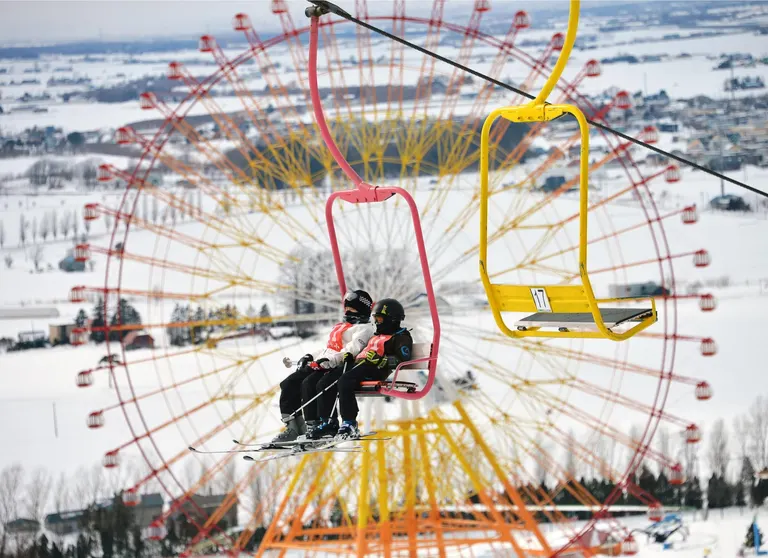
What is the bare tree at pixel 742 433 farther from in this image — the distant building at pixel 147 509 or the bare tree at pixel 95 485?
the bare tree at pixel 95 485

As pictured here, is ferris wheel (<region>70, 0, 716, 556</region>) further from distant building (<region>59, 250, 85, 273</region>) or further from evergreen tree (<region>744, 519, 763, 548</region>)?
evergreen tree (<region>744, 519, 763, 548</region>)

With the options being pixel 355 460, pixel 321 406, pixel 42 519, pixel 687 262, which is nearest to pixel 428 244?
pixel 687 262

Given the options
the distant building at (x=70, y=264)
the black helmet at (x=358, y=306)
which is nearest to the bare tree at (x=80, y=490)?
the distant building at (x=70, y=264)

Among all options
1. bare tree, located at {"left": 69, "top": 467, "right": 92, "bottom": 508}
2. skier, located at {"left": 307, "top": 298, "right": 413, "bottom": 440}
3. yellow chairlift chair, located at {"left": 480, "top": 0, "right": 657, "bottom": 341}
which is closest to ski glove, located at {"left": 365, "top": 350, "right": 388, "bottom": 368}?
skier, located at {"left": 307, "top": 298, "right": 413, "bottom": 440}

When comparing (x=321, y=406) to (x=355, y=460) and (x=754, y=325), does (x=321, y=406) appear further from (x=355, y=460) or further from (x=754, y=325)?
(x=754, y=325)

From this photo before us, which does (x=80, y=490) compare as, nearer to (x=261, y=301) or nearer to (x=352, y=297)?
(x=261, y=301)

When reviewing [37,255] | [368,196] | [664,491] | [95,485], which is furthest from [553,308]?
[37,255]
